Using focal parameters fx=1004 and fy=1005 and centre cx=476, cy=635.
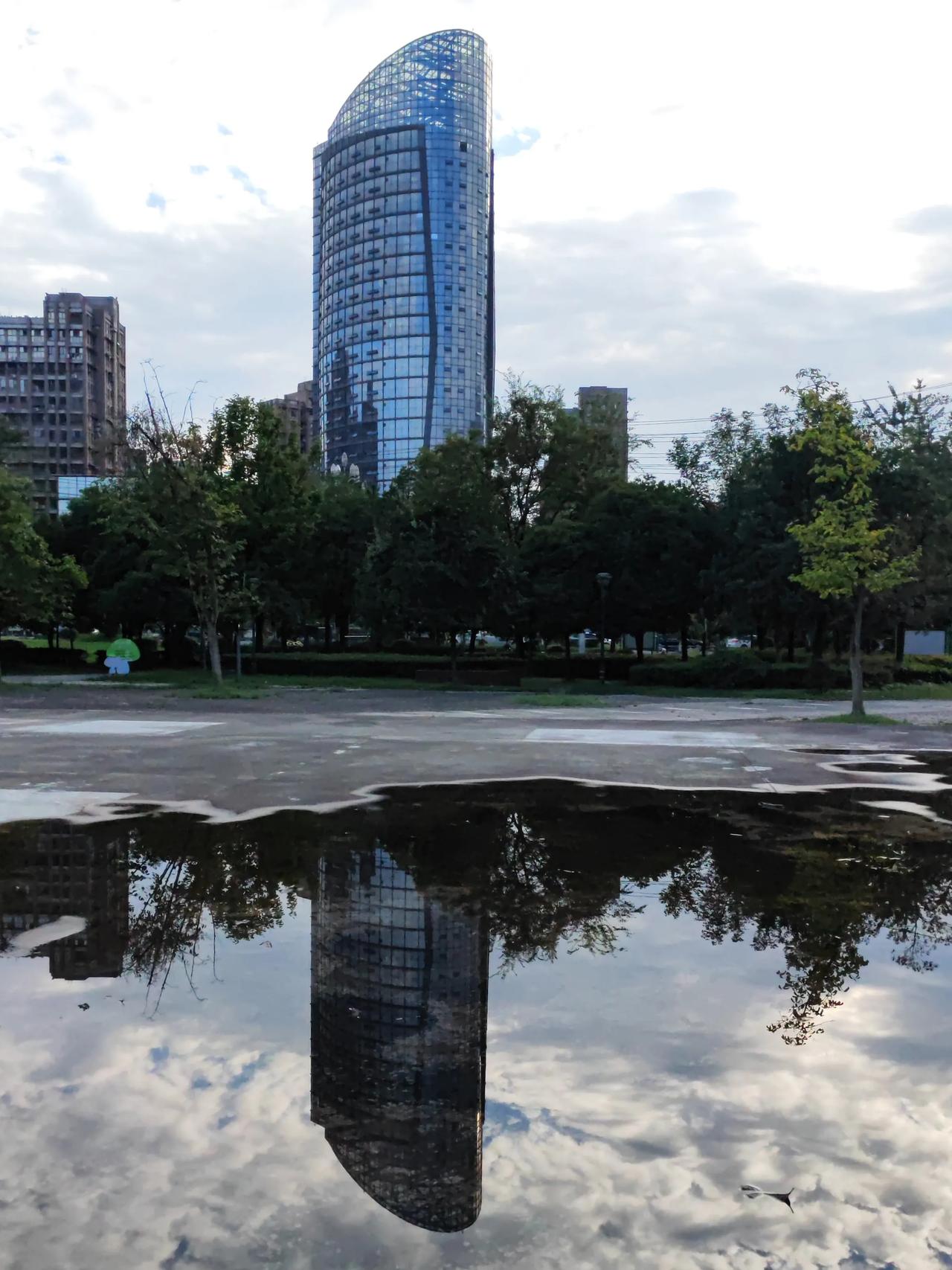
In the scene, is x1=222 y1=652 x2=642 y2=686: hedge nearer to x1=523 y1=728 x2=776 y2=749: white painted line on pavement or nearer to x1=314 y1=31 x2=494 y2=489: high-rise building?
x1=523 y1=728 x2=776 y2=749: white painted line on pavement

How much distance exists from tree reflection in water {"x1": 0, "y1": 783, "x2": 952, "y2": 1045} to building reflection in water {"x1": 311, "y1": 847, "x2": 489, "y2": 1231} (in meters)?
0.37

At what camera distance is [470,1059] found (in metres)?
4.43

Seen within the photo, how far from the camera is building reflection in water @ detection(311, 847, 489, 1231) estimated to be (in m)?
3.53

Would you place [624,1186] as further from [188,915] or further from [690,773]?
[690,773]

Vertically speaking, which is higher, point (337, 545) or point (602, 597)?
point (337, 545)

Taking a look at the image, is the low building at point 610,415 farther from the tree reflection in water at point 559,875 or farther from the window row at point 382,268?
the window row at point 382,268

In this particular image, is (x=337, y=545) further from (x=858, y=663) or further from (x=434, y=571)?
(x=858, y=663)

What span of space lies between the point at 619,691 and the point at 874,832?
27.4 m

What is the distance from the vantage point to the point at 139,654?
52.2 meters

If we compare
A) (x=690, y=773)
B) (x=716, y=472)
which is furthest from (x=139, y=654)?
(x=690, y=773)

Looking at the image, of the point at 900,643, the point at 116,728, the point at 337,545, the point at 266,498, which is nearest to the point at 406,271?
the point at 337,545

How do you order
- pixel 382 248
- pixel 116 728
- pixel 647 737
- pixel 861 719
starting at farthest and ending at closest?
pixel 382 248
pixel 861 719
pixel 116 728
pixel 647 737

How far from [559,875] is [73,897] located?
140 inches

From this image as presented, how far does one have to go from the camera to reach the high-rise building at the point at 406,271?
18050 centimetres
